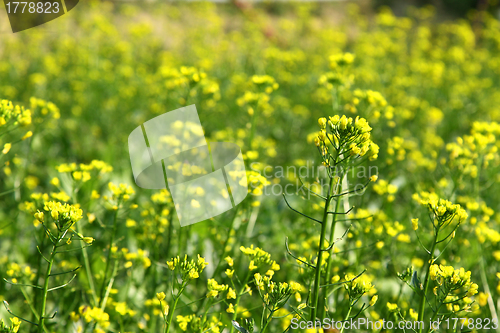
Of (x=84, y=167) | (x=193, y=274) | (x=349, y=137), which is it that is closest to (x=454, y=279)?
(x=349, y=137)

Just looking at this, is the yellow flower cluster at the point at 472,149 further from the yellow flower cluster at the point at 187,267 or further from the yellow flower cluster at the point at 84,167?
the yellow flower cluster at the point at 84,167

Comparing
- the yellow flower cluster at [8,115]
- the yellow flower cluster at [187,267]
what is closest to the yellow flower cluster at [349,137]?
the yellow flower cluster at [187,267]

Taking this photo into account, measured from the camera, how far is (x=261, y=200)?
3008 mm

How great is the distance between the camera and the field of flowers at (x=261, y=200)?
56.4 inches

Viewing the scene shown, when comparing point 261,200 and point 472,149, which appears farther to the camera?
point 261,200

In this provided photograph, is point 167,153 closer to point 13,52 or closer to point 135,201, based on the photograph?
point 135,201

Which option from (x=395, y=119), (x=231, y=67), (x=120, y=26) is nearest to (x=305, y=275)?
(x=395, y=119)

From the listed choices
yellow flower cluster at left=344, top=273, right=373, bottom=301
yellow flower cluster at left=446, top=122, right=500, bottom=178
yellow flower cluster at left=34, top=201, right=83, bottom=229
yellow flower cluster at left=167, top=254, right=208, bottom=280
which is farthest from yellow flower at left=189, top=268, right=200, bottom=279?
yellow flower cluster at left=446, top=122, right=500, bottom=178

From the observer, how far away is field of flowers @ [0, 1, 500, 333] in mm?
1432

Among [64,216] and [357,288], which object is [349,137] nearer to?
[357,288]

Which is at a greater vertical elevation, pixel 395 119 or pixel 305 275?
pixel 305 275

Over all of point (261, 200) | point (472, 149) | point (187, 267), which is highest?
point (187, 267)

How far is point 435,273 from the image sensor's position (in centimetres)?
136

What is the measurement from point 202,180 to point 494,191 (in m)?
2.49
